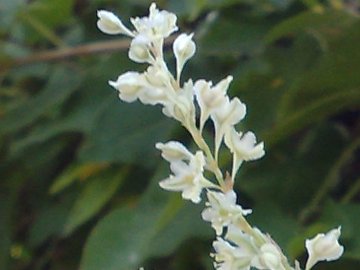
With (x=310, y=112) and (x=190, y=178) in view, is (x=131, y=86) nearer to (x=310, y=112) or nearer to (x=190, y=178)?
(x=190, y=178)

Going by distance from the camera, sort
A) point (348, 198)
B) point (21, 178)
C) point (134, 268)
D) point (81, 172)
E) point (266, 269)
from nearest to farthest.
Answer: point (266, 269), point (134, 268), point (348, 198), point (81, 172), point (21, 178)

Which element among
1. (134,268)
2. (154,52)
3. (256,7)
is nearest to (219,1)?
(256,7)

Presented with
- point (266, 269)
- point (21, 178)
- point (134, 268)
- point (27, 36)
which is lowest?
point (266, 269)

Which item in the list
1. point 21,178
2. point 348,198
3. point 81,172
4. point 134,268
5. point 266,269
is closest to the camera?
point 266,269

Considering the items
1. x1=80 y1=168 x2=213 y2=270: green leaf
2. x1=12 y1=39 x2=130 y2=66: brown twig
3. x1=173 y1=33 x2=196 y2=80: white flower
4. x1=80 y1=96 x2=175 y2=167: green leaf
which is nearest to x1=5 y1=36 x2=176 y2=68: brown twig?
x1=12 y1=39 x2=130 y2=66: brown twig

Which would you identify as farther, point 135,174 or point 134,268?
point 135,174

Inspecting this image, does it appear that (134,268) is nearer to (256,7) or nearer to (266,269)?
(256,7)

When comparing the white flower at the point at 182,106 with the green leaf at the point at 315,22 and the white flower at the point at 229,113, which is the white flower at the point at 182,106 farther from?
the green leaf at the point at 315,22
